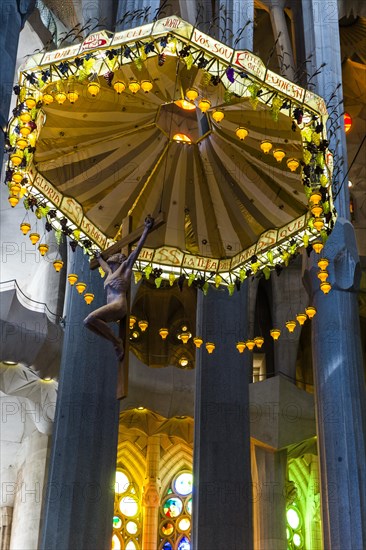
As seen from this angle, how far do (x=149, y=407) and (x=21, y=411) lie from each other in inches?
97.7

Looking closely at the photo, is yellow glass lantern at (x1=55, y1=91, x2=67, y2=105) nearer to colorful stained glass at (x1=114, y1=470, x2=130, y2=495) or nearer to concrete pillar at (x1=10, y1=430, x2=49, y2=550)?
concrete pillar at (x1=10, y1=430, x2=49, y2=550)

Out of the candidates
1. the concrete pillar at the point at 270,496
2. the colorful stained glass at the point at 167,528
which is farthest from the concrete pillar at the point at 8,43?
the colorful stained glass at the point at 167,528

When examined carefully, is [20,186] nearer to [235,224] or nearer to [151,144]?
[151,144]

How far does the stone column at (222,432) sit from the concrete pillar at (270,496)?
4822mm

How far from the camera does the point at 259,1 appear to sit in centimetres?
1623

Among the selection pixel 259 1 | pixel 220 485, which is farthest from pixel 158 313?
pixel 220 485

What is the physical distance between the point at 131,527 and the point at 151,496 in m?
0.73

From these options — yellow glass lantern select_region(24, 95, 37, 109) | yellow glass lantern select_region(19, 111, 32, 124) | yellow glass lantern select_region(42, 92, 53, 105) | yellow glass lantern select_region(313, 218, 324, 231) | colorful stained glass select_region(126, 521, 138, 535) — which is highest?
yellow glass lantern select_region(42, 92, 53, 105)

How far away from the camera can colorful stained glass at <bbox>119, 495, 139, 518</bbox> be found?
16234 mm

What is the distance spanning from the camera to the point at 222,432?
1049cm

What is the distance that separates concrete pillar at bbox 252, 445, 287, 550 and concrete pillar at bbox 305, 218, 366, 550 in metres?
5.08

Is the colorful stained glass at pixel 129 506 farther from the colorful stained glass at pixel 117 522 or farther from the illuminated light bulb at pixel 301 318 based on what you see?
the illuminated light bulb at pixel 301 318

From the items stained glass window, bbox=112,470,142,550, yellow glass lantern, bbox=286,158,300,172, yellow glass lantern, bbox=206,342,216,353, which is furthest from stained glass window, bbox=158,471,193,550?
yellow glass lantern, bbox=286,158,300,172

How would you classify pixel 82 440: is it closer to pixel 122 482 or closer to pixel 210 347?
pixel 210 347
